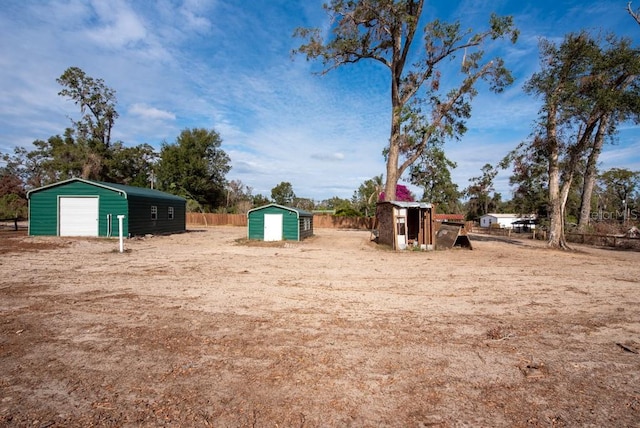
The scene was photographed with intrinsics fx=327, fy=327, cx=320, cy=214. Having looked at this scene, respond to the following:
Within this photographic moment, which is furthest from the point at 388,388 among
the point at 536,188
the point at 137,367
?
the point at 536,188

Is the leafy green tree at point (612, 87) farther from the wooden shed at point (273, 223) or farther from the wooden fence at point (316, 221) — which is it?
the wooden fence at point (316, 221)

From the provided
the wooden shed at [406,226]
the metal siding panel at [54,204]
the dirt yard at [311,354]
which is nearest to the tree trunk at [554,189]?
the wooden shed at [406,226]

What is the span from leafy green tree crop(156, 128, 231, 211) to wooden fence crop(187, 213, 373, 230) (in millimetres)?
5968

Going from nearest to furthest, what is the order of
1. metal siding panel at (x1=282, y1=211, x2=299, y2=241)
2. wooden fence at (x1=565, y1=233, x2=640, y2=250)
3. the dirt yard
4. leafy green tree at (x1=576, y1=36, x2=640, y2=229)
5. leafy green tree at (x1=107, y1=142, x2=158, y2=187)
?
the dirt yard, leafy green tree at (x1=576, y1=36, x2=640, y2=229), wooden fence at (x1=565, y1=233, x2=640, y2=250), metal siding panel at (x1=282, y1=211, x2=299, y2=241), leafy green tree at (x1=107, y1=142, x2=158, y2=187)

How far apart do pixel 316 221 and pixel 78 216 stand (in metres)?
30.0

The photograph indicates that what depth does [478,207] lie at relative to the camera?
260 feet

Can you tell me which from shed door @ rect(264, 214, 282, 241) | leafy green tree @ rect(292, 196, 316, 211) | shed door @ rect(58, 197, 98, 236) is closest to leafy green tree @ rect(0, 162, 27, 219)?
shed door @ rect(58, 197, 98, 236)

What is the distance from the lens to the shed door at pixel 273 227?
2188cm

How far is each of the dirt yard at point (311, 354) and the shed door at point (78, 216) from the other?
43.2 ft

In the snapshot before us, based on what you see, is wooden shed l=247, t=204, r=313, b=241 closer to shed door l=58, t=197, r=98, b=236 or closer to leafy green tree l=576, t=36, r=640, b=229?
shed door l=58, t=197, r=98, b=236

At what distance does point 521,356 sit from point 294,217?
60.6 feet

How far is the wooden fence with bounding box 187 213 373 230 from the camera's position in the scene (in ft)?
147

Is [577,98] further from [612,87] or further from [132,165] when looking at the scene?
[132,165]

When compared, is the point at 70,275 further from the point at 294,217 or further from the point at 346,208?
the point at 346,208
